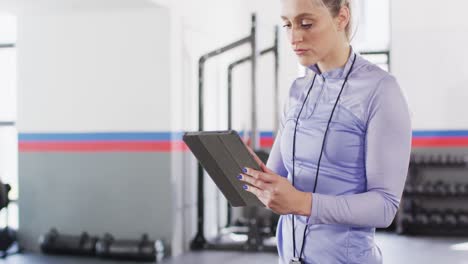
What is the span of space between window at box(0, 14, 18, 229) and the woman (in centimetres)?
562

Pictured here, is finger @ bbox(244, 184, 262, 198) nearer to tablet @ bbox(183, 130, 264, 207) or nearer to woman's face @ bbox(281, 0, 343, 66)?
tablet @ bbox(183, 130, 264, 207)

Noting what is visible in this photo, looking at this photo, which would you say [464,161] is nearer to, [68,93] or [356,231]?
[68,93]

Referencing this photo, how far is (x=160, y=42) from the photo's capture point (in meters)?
5.37

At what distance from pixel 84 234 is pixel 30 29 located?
7.35 ft

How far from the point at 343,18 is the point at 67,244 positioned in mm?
4810

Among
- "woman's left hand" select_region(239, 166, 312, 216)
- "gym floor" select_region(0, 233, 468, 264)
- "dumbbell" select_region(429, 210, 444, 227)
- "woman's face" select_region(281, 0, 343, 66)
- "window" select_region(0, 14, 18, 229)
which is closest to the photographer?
"woman's left hand" select_region(239, 166, 312, 216)

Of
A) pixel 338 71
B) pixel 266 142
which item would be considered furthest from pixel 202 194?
pixel 338 71

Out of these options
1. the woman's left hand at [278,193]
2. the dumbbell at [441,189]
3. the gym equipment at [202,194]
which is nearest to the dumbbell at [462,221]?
the dumbbell at [441,189]

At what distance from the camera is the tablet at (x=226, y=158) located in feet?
3.73

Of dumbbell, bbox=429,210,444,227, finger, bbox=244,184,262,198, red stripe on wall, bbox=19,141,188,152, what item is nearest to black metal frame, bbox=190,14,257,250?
red stripe on wall, bbox=19,141,188,152

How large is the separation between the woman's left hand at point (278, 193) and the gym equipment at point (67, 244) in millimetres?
4602

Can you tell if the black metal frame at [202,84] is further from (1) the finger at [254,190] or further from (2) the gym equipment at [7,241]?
(1) the finger at [254,190]

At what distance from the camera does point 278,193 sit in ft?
3.67

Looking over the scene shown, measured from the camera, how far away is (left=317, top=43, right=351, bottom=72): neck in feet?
4.25
